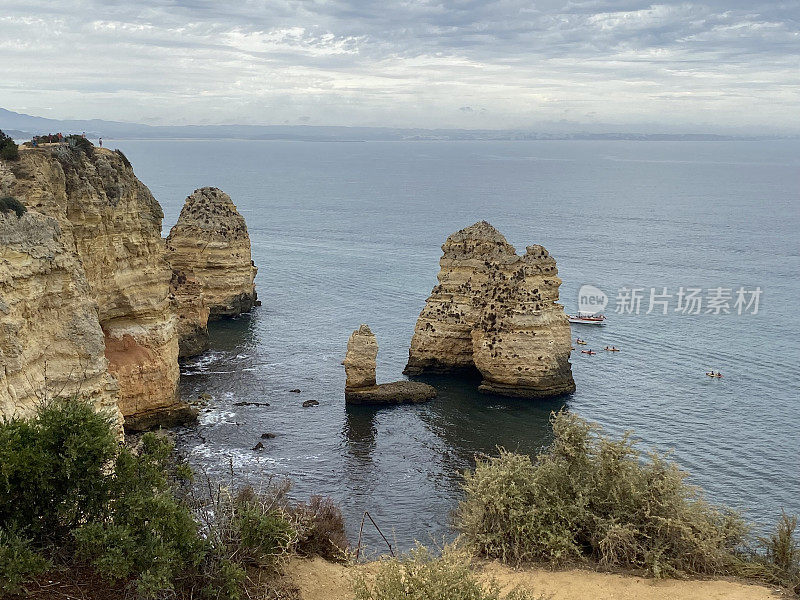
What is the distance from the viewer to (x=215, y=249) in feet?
193

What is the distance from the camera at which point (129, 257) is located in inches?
1299

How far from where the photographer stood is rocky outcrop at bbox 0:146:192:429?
73.6 feet

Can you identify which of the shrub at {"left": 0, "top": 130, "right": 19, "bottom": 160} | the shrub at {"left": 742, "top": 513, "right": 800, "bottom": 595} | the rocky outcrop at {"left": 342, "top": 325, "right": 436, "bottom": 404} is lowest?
the rocky outcrop at {"left": 342, "top": 325, "right": 436, "bottom": 404}

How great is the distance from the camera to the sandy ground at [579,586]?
640 inches

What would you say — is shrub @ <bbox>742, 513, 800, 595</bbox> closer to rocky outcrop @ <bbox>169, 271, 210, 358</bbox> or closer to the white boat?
rocky outcrop @ <bbox>169, 271, 210, 358</bbox>

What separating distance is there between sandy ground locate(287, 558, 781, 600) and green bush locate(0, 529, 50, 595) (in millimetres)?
5158

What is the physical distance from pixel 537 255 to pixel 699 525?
27.1 meters

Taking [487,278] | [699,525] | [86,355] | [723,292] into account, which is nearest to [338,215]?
[723,292]

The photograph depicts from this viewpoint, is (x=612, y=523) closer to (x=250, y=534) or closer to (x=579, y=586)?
(x=579, y=586)

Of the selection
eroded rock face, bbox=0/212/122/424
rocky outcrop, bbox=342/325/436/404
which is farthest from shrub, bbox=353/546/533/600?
rocky outcrop, bbox=342/325/436/404

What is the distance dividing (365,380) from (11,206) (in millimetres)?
22125

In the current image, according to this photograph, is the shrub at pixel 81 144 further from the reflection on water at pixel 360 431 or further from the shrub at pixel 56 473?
the shrub at pixel 56 473

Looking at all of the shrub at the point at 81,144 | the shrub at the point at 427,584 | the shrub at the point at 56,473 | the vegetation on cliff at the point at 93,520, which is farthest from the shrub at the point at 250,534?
the shrub at the point at 81,144

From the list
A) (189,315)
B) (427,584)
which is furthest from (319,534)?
(189,315)
